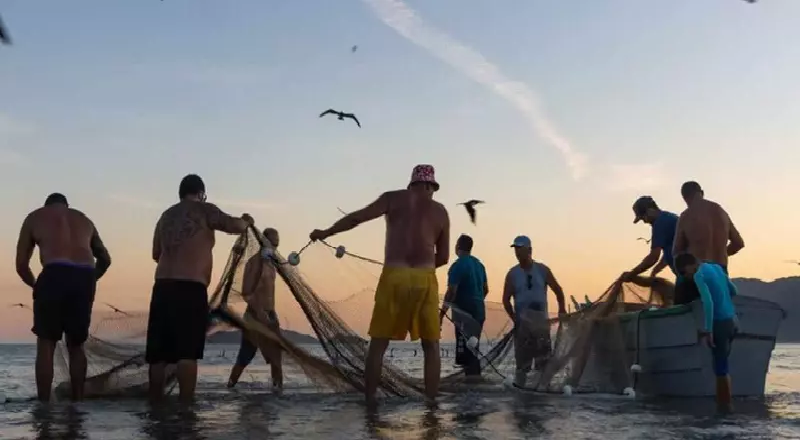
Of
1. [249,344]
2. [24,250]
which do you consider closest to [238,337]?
[249,344]

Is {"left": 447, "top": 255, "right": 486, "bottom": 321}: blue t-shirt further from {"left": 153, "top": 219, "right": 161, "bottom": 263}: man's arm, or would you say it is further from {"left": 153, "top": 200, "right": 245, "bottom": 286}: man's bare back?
{"left": 153, "top": 219, "right": 161, "bottom": 263}: man's arm

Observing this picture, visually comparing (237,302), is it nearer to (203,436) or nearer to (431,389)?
(431,389)

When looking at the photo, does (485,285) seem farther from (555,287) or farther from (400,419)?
(400,419)

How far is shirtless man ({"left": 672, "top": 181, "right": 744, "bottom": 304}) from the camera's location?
8656 millimetres

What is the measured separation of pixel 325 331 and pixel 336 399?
846mm

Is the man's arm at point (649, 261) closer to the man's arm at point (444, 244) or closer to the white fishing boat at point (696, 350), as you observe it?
the white fishing boat at point (696, 350)

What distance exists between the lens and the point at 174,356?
730 cm

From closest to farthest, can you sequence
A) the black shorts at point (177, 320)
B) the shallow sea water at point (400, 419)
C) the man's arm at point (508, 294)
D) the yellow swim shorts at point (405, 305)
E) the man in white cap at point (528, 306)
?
the shallow sea water at point (400, 419) → the black shorts at point (177, 320) → the yellow swim shorts at point (405, 305) → the man in white cap at point (528, 306) → the man's arm at point (508, 294)

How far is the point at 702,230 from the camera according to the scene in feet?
28.5

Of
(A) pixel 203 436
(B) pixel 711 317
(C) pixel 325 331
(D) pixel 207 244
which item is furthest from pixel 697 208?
(A) pixel 203 436

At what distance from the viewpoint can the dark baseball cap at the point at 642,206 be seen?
9930mm

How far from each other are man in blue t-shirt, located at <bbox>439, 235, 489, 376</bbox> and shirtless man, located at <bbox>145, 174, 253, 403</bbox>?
3972 mm

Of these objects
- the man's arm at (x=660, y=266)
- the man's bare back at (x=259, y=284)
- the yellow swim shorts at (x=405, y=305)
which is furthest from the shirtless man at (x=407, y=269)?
the man's arm at (x=660, y=266)

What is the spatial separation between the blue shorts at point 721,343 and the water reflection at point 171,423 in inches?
180
